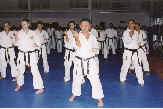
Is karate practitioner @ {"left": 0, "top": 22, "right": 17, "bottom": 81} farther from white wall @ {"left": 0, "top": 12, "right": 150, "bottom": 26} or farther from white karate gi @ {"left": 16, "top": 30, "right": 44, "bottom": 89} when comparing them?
white wall @ {"left": 0, "top": 12, "right": 150, "bottom": 26}

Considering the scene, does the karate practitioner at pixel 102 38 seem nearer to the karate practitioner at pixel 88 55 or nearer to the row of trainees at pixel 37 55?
the row of trainees at pixel 37 55

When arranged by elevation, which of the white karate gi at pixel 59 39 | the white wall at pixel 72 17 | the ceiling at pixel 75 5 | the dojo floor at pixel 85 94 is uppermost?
the ceiling at pixel 75 5

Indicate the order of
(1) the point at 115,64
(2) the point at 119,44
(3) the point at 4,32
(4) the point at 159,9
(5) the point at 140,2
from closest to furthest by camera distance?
(3) the point at 4,32
(1) the point at 115,64
(4) the point at 159,9
(2) the point at 119,44
(5) the point at 140,2

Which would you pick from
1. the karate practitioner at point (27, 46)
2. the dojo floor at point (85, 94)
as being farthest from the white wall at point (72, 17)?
the karate practitioner at point (27, 46)

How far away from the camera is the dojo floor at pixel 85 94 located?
4.25m

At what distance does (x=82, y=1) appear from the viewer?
16.2 m

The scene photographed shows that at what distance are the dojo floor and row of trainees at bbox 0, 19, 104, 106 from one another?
0.21 meters

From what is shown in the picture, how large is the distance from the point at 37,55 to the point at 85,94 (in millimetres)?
1318

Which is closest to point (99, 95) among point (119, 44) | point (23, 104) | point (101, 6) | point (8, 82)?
point (23, 104)

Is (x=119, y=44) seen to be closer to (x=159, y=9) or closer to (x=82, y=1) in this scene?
(x=159, y=9)

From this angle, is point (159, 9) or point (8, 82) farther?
point (159, 9)

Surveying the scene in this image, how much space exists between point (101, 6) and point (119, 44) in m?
3.65

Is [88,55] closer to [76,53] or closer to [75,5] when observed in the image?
[76,53]

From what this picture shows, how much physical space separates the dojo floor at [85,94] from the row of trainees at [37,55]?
210 millimetres
